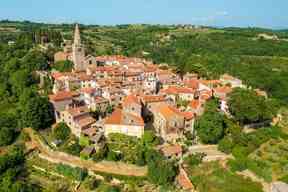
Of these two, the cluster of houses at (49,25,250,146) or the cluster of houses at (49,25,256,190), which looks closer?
the cluster of houses at (49,25,256,190)

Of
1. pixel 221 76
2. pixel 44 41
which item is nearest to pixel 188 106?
pixel 221 76

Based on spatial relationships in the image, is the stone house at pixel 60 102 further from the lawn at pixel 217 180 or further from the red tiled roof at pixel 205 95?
the lawn at pixel 217 180

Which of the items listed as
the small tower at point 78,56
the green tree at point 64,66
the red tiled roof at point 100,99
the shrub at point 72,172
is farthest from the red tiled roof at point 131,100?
the green tree at point 64,66

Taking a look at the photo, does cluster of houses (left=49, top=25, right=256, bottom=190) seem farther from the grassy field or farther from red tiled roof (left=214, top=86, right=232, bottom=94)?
the grassy field

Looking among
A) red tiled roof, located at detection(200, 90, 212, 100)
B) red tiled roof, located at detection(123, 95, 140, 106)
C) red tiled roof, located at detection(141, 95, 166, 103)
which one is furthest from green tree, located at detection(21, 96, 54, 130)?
red tiled roof, located at detection(200, 90, 212, 100)

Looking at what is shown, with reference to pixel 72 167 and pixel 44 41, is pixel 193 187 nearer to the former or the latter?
pixel 72 167

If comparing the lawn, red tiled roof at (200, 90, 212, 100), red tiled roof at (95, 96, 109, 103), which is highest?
red tiled roof at (200, 90, 212, 100)

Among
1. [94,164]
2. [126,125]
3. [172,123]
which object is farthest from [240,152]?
[94,164]

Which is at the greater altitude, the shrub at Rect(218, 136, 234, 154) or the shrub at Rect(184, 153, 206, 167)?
the shrub at Rect(218, 136, 234, 154)
